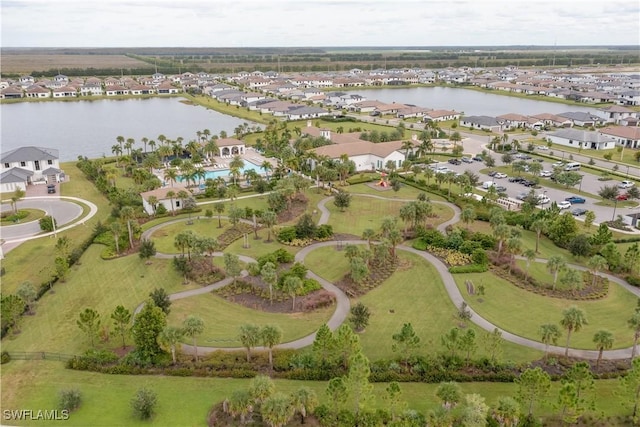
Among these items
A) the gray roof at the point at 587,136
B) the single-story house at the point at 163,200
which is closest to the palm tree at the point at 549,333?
the single-story house at the point at 163,200

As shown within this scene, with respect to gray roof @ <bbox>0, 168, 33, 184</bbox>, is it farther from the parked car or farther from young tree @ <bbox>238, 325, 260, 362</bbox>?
the parked car

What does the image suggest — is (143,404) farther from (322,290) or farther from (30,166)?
(30,166)

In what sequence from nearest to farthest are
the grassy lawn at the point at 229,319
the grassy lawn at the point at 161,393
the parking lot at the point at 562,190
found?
the grassy lawn at the point at 161,393 < the grassy lawn at the point at 229,319 < the parking lot at the point at 562,190

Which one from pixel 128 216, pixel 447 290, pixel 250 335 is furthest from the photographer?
pixel 128 216

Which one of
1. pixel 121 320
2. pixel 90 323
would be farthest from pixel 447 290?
pixel 90 323

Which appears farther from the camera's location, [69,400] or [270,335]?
[270,335]

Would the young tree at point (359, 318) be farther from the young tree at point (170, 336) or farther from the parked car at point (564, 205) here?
the parked car at point (564, 205)
